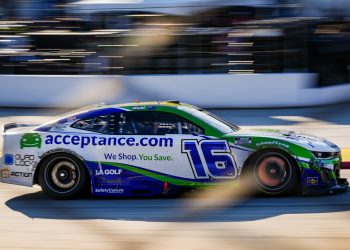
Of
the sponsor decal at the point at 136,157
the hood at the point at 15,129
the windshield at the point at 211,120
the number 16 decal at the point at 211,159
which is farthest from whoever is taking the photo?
the hood at the point at 15,129

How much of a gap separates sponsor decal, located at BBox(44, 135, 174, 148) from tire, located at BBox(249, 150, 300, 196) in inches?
42.7

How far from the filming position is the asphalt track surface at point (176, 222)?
277 inches

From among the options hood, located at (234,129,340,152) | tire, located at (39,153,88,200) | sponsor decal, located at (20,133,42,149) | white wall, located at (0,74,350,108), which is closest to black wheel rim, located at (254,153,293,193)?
hood, located at (234,129,340,152)

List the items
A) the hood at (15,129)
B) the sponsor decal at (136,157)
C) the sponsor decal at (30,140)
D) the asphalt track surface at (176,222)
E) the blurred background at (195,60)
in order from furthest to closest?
the blurred background at (195,60) < the hood at (15,129) < the sponsor decal at (30,140) < the sponsor decal at (136,157) < the asphalt track surface at (176,222)

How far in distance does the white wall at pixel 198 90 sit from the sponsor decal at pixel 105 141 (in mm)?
8451

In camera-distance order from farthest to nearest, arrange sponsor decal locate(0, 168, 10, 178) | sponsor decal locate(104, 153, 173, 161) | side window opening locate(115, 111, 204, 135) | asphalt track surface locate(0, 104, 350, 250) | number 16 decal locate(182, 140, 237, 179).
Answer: sponsor decal locate(0, 168, 10, 178) → side window opening locate(115, 111, 204, 135) → sponsor decal locate(104, 153, 173, 161) → number 16 decal locate(182, 140, 237, 179) → asphalt track surface locate(0, 104, 350, 250)

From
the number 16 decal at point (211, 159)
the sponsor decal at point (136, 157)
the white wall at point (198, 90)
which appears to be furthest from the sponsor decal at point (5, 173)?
the white wall at point (198, 90)

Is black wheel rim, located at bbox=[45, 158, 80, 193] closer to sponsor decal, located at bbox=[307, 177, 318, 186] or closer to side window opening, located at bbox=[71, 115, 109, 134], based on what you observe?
side window opening, located at bbox=[71, 115, 109, 134]

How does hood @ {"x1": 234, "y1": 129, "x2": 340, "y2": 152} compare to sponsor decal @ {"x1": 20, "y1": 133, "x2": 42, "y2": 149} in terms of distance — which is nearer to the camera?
hood @ {"x1": 234, "y1": 129, "x2": 340, "y2": 152}

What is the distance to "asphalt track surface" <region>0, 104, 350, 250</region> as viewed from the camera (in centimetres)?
704

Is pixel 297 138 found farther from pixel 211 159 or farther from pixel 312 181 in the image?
pixel 211 159

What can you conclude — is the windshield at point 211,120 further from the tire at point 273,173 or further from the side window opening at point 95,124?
the side window opening at point 95,124

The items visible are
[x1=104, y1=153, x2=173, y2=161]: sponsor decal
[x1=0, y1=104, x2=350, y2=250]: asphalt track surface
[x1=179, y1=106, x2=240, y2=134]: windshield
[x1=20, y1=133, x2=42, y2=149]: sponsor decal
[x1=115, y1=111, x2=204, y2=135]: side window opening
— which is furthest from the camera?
[x1=20, y1=133, x2=42, y2=149]: sponsor decal

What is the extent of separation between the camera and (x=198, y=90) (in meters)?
17.8
